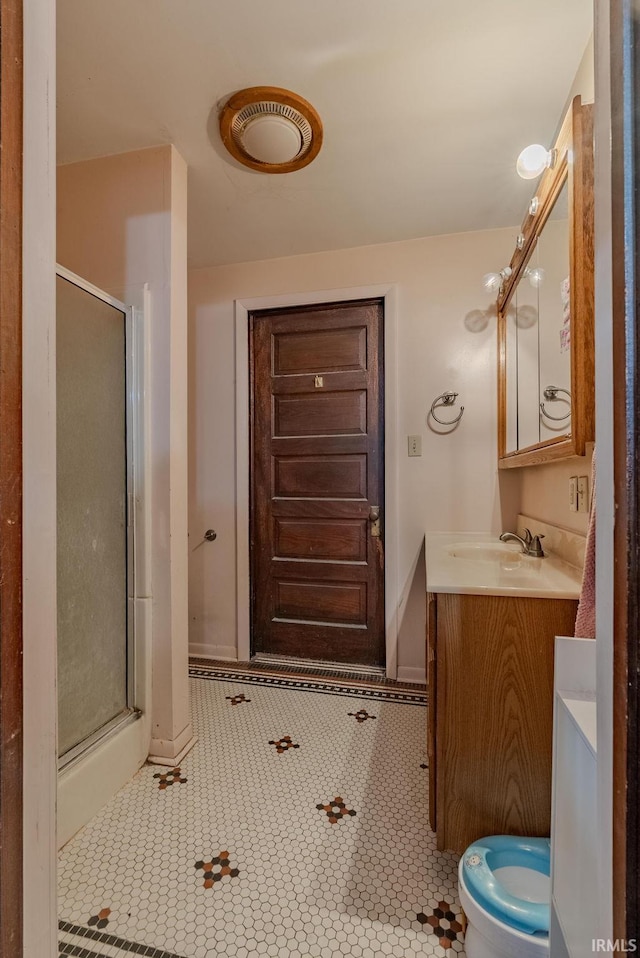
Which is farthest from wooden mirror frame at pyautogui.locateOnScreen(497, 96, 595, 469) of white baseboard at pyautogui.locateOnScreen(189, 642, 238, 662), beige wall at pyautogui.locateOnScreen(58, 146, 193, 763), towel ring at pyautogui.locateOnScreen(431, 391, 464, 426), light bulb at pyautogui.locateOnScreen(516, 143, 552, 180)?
white baseboard at pyautogui.locateOnScreen(189, 642, 238, 662)

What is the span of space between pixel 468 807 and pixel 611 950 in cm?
76

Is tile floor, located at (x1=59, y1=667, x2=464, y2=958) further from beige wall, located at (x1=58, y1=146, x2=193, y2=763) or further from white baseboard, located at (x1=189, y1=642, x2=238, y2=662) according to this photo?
white baseboard, located at (x1=189, y1=642, x2=238, y2=662)

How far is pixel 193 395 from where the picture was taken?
2.45 m

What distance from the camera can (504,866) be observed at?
3.19ft

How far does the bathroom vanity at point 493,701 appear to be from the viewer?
3.48ft

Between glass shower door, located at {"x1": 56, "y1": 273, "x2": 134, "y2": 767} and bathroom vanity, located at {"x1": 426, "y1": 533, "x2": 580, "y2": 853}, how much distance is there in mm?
1123

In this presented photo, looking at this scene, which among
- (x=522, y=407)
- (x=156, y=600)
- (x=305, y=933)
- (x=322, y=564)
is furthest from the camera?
(x=322, y=564)

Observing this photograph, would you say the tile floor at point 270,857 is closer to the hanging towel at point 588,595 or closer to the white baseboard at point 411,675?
the white baseboard at point 411,675

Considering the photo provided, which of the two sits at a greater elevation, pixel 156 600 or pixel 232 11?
pixel 232 11

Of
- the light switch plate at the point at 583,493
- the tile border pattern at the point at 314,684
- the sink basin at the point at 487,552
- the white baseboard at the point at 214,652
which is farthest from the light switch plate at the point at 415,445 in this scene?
the white baseboard at the point at 214,652

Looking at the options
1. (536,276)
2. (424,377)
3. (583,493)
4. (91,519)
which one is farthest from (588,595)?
(424,377)

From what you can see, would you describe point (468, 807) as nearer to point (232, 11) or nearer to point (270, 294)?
point (232, 11)

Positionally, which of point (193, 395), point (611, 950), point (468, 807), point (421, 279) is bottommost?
point (468, 807)

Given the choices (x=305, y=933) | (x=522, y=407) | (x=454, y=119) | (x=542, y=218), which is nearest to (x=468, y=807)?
(x=305, y=933)
